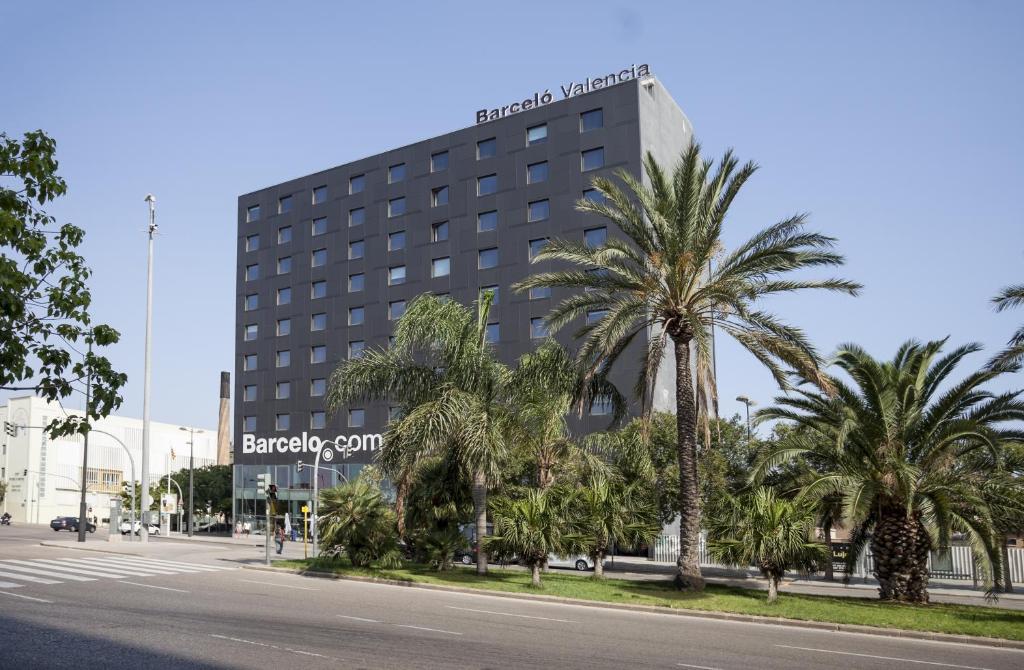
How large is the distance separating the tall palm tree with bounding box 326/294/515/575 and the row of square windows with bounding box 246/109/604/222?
30.9 m

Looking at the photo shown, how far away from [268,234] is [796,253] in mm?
60643

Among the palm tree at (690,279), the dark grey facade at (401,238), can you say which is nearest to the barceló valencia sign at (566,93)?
the dark grey facade at (401,238)

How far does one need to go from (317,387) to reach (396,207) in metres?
16.3

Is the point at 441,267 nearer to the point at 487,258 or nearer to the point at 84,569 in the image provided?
the point at 487,258

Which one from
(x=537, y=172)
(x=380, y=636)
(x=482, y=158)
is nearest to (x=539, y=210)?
(x=537, y=172)

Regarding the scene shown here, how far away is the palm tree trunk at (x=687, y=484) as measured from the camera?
22.6m

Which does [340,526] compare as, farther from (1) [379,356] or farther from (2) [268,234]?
(2) [268,234]

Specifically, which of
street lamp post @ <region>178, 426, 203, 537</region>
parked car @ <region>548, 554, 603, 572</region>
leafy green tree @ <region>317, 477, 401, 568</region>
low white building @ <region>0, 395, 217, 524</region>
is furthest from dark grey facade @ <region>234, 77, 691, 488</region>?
low white building @ <region>0, 395, 217, 524</region>

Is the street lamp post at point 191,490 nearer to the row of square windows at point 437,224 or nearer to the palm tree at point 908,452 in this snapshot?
the row of square windows at point 437,224

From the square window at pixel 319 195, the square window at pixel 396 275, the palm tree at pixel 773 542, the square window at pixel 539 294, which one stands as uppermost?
the square window at pixel 319 195

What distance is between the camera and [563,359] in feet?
89.1

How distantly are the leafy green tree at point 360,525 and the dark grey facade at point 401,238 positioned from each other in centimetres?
2668

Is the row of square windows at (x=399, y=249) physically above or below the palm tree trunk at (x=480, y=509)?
above

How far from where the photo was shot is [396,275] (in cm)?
6606
